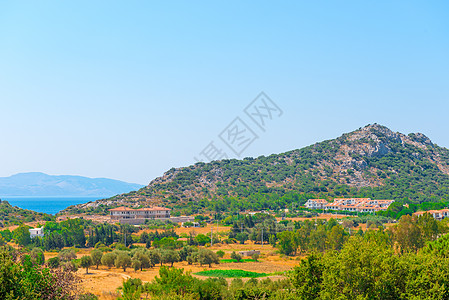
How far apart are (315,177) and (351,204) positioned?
37136mm

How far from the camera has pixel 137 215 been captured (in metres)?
104

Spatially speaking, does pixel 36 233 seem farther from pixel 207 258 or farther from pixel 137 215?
pixel 207 258

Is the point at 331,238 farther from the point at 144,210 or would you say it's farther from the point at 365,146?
the point at 365,146

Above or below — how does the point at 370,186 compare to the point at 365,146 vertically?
below

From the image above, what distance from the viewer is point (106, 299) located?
31359 mm

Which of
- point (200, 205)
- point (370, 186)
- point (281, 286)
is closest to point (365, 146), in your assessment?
point (370, 186)

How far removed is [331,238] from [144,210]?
2304 inches

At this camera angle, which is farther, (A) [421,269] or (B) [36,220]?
(B) [36,220]

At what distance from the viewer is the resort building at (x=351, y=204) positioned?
4570 inches

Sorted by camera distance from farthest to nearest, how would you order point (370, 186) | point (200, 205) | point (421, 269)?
1. point (370, 186)
2. point (200, 205)
3. point (421, 269)

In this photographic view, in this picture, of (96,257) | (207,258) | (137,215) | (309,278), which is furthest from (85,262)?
(137,215)

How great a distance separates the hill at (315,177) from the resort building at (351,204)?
5406 mm

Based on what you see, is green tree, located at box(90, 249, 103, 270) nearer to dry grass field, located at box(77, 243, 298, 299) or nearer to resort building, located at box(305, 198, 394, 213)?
dry grass field, located at box(77, 243, 298, 299)

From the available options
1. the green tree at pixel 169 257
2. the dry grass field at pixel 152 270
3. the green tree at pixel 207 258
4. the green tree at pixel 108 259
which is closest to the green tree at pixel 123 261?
the dry grass field at pixel 152 270
